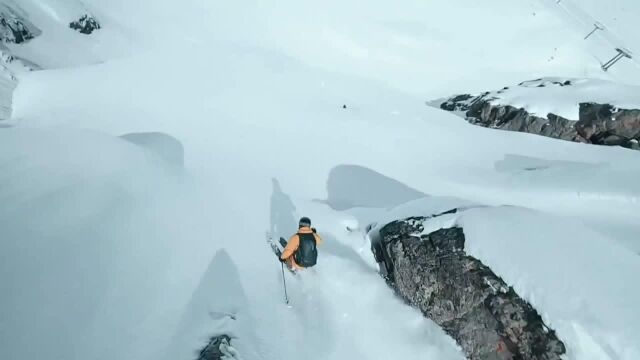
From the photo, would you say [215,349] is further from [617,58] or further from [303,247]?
[617,58]

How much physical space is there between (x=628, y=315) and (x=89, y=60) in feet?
87.0

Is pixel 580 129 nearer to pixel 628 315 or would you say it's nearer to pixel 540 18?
pixel 628 315

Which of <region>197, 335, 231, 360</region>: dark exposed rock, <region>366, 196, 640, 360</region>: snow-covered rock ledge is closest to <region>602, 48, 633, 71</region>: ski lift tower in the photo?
<region>366, 196, 640, 360</region>: snow-covered rock ledge

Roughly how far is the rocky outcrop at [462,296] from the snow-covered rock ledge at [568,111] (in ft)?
36.0

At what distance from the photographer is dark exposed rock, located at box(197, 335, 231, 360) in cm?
595

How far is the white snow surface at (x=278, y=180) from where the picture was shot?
21.4ft

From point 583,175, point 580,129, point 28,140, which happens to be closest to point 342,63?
point 580,129

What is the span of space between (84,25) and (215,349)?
26.2 meters

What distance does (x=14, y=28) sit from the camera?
2134 cm

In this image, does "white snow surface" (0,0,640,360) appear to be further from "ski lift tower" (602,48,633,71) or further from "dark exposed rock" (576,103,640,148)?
"dark exposed rock" (576,103,640,148)

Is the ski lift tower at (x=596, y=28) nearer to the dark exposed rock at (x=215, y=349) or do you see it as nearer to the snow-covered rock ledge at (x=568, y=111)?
the snow-covered rock ledge at (x=568, y=111)

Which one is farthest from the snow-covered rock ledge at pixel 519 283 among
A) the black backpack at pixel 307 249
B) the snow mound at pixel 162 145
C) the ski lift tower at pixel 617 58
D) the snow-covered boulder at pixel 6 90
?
the ski lift tower at pixel 617 58

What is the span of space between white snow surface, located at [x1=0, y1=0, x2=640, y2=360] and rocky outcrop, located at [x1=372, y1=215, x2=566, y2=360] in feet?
0.83

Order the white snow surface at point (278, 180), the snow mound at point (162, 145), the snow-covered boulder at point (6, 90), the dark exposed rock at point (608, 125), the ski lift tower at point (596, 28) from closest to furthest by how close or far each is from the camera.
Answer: the white snow surface at point (278, 180) → the snow mound at point (162, 145) → the dark exposed rock at point (608, 125) → the snow-covered boulder at point (6, 90) → the ski lift tower at point (596, 28)
